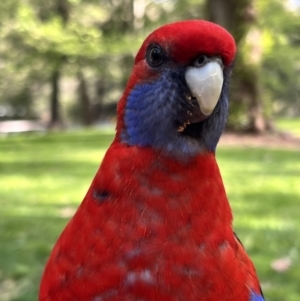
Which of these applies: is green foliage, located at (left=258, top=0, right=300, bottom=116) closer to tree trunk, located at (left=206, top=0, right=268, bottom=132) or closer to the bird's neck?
tree trunk, located at (left=206, top=0, right=268, bottom=132)

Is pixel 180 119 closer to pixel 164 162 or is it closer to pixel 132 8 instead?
pixel 164 162

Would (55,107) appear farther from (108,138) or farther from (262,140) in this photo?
(262,140)

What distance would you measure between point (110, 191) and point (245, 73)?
23.0 feet

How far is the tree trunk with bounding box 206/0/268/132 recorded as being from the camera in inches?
309

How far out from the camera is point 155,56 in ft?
3.86

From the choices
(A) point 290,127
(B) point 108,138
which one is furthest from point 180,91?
(A) point 290,127

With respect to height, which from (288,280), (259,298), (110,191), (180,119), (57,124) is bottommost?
(57,124)

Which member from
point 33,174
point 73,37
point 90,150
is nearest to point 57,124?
point 73,37

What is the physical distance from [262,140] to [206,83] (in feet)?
22.4

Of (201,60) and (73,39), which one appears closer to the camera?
(201,60)

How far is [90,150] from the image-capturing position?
7.22 m

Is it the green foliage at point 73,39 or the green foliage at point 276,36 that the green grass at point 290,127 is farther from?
the green foliage at point 73,39

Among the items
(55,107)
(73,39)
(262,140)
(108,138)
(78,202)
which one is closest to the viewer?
(78,202)

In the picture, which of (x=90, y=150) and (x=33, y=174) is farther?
(x=90, y=150)
